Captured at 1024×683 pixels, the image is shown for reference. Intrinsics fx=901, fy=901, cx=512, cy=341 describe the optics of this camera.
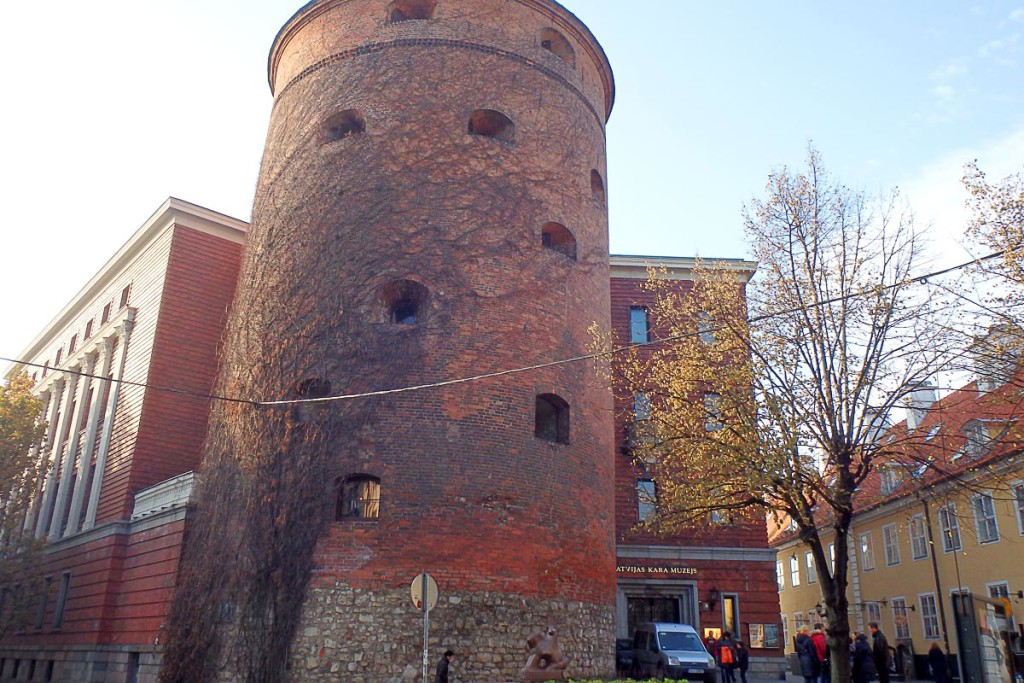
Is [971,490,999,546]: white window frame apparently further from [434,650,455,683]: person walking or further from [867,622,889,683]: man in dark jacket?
[434,650,455,683]: person walking

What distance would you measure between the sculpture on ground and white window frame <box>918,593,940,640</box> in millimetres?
18855

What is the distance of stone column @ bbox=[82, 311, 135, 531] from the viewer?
2350 cm

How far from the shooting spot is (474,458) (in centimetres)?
1619

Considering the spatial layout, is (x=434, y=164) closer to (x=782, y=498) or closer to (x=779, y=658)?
(x=782, y=498)

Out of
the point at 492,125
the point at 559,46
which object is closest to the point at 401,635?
the point at 492,125

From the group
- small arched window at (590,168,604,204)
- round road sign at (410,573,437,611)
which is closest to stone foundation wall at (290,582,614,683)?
round road sign at (410,573,437,611)

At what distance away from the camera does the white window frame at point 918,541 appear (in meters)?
28.4

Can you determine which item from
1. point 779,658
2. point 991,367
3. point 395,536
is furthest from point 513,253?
point 779,658

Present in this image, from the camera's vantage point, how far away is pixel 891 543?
3122 centimetres

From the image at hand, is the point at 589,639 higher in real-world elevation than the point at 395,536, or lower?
lower

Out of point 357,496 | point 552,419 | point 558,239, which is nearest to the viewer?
point 357,496

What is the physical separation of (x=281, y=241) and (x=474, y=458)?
6479 mm

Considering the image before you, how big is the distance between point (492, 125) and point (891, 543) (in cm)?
2122

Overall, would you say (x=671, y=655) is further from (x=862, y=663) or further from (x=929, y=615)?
(x=929, y=615)
